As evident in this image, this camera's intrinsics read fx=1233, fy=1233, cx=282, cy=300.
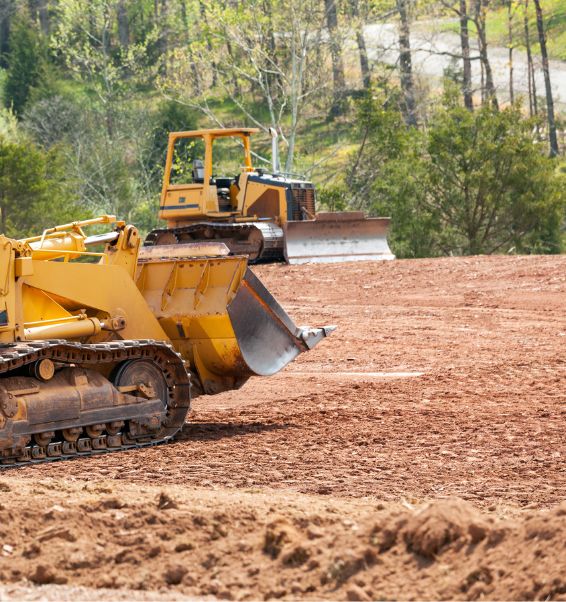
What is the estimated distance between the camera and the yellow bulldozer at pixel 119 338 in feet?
31.3

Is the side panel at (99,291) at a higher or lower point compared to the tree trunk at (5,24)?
lower

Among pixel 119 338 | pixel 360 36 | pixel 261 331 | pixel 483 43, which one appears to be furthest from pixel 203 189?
pixel 483 43

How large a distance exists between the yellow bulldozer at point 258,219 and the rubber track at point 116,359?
1487 cm

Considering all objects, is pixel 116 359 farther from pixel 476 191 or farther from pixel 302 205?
pixel 476 191

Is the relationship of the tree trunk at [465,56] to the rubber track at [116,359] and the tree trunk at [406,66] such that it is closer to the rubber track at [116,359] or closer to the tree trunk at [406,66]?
the tree trunk at [406,66]

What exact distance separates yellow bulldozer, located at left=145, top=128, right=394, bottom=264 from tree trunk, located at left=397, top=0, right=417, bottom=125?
16982 mm

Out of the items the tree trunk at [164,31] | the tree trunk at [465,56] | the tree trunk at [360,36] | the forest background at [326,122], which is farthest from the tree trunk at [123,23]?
the tree trunk at [465,56]

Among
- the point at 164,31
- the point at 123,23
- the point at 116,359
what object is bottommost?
the point at 116,359

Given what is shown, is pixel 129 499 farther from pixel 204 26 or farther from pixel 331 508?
pixel 204 26

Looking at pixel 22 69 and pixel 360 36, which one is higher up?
pixel 22 69

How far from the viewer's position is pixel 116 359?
10.1 m

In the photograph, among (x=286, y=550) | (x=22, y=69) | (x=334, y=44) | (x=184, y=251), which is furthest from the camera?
(x=22, y=69)

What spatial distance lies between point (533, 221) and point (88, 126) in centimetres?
1982

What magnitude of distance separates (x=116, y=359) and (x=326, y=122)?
40.2m
